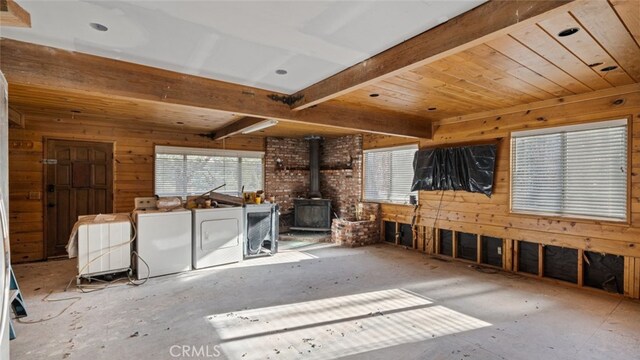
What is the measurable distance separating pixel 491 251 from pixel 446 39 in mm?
4074

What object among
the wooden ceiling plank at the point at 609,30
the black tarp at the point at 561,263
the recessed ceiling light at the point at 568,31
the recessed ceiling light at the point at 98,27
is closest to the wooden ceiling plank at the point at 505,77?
the recessed ceiling light at the point at 568,31

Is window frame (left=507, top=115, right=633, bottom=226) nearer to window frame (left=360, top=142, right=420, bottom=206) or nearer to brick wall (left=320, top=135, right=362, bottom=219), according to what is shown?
window frame (left=360, top=142, right=420, bottom=206)

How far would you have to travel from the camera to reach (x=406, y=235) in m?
6.19

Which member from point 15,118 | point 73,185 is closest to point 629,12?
point 15,118

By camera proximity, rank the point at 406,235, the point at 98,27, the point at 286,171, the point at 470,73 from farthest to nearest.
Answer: the point at 286,171, the point at 406,235, the point at 470,73, the point at 98,27

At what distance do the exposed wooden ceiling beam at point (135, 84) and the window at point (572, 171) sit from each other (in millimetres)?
2902

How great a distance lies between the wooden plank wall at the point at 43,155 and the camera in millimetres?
4902

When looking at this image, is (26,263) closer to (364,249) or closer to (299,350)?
(299,350)

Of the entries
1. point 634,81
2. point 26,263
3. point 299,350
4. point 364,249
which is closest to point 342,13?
point 299,350

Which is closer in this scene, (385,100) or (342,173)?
(385,100)

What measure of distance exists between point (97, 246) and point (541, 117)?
20.9 feet

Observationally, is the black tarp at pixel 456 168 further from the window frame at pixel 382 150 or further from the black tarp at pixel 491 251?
the black tarp at pixel 491 251

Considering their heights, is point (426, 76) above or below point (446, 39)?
above

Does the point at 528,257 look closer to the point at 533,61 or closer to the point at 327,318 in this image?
the point at 533,61
